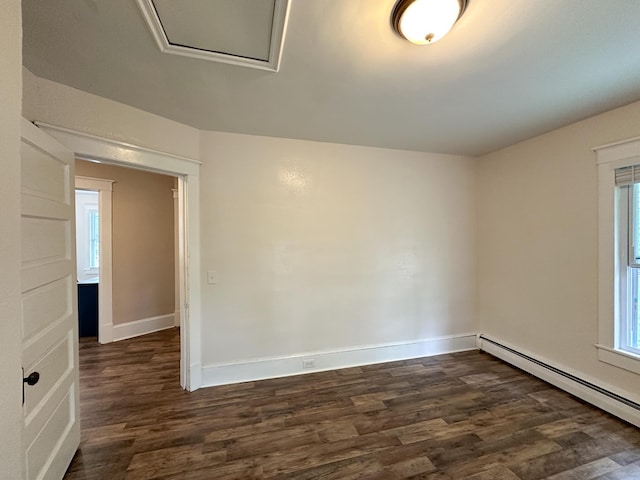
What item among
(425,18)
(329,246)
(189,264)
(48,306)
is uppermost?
(425,18)

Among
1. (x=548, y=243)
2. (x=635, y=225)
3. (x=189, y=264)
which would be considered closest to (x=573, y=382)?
(x=548, y=243)

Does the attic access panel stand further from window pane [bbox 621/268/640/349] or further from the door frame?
window pane [bbox 621/268/640/349]

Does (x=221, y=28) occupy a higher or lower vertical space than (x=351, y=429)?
higher

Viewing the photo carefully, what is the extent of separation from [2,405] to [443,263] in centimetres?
356

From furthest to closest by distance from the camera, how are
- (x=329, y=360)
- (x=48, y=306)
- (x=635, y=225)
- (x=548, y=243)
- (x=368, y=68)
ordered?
(x=329, y=360) → (x=548, y=243) → (x=635, y=225) → (x=368, y=68) → (x=48, y=306)

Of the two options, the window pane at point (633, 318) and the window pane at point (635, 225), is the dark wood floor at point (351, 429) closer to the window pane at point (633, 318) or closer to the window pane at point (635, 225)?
the window pane at point (633, 318)

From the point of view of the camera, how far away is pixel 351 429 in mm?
1983

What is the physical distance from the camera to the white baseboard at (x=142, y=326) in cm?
371

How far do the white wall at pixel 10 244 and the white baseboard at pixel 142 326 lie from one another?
11.7 feet

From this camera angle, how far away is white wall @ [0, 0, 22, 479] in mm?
711

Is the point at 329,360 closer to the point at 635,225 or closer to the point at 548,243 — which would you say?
the point at 548,243

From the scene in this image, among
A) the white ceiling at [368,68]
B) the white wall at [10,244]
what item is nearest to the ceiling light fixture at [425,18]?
the white ceiling at [368,68]

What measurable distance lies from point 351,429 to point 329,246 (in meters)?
1.66

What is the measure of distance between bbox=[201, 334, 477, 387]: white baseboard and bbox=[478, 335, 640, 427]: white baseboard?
414mm
